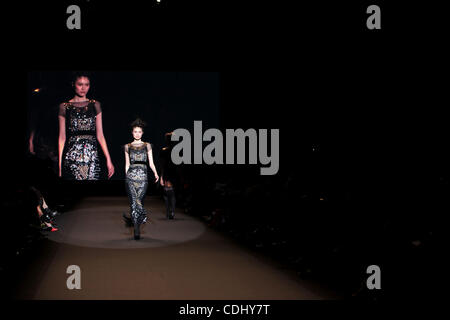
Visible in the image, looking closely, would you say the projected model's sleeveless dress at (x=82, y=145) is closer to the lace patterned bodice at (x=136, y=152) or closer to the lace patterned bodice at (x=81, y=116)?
the lace patterned bodice at (x=81, y=116)

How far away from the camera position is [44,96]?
17797 millimetres

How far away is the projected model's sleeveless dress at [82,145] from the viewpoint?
1684 cm

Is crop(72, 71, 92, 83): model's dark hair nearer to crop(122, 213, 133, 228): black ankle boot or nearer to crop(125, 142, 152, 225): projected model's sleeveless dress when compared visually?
crop(122, 213, 133, 228): black ankle boot

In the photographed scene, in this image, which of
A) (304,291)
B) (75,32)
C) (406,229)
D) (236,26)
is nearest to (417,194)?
(406,229)

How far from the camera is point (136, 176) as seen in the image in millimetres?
8977

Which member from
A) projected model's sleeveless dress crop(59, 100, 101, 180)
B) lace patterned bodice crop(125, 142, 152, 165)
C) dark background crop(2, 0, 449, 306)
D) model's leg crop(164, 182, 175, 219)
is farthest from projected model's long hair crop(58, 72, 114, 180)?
lace patterned bodice crop(125, 142, 152, 165)

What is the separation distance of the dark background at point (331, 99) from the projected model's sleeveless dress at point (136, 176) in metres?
1.72

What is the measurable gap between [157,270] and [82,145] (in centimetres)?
1094

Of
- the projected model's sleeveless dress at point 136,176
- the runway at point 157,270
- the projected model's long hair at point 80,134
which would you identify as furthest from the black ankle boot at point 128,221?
the projected model's long hair at point 80,134

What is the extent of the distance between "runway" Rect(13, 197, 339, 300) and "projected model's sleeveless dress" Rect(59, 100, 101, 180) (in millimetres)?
6603

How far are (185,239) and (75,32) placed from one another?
14.1 ft

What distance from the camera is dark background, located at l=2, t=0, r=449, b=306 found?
467 cm

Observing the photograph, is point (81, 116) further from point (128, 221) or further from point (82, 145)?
point (128, 221)

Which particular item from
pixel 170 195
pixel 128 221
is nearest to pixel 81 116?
pixel 170 195
